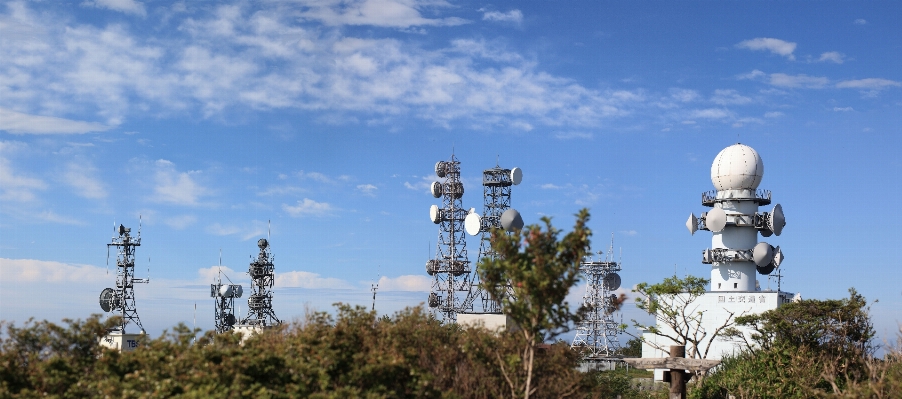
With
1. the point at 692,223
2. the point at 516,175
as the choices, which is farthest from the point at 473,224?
the point at 692,223

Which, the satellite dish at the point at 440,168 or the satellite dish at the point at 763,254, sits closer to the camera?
the satellite dish at the point at 763,254

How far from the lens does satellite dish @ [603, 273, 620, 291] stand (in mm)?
82625

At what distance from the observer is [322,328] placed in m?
21.2

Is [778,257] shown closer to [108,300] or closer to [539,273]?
[539,273]

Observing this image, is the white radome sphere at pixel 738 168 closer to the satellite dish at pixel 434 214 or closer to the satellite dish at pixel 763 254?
the satellite dish at pixel 763 254

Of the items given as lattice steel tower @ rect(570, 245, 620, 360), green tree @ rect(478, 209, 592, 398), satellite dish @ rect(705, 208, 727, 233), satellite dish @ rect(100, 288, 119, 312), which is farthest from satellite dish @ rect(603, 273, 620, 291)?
green tree @ rect(478, 209, 592, 398)

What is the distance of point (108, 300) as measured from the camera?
70.8 meters

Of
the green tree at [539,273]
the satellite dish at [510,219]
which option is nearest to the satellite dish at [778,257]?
the satellite dish at [510,219]

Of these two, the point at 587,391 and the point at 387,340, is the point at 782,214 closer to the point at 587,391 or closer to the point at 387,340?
the point at 587,391

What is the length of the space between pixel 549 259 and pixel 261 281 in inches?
2731

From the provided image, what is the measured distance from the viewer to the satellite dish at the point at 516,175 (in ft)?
239

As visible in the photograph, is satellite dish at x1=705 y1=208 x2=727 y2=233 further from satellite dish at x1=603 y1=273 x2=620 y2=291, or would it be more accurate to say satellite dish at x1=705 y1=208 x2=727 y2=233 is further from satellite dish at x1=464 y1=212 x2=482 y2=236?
satellite dish at x1=603 y1=273 x2=620 y2=291

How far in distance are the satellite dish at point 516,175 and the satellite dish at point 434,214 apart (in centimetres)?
998

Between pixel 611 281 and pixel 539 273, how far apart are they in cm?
6551
